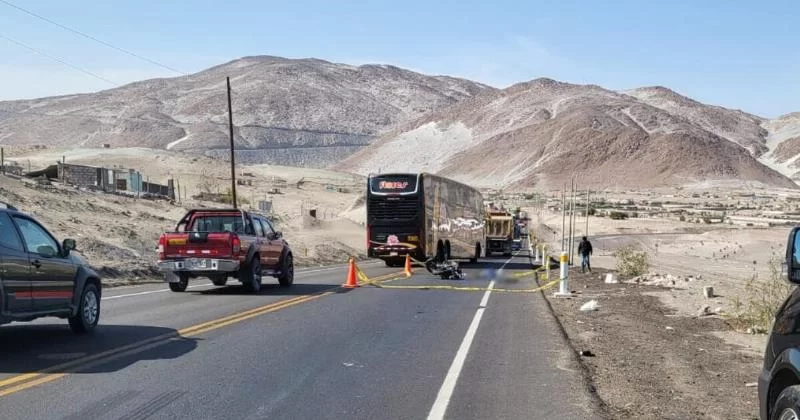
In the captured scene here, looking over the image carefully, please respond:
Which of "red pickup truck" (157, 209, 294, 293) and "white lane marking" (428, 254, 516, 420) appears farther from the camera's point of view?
"red pickup truck" (157, 209, 294, 293)

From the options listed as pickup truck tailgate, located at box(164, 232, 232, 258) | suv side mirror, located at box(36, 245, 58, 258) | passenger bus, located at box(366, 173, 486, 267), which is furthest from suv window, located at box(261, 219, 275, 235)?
passenger bus, located at box(366, 173, 486, 267)

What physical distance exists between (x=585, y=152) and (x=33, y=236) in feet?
501

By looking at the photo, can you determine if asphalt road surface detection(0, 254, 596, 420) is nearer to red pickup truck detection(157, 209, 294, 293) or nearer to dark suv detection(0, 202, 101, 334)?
dark suv detection(0, 202, 101, 334)

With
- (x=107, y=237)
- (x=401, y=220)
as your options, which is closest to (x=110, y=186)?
(x=107, y=237)

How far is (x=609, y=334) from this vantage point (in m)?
15.4

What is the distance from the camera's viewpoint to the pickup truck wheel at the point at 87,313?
1253 centimetres

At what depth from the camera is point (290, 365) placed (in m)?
10.7

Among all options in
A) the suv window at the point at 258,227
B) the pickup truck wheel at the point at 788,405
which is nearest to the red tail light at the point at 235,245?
the suv window at the point at 258,227

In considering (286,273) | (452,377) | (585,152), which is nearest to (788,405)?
(452,377)

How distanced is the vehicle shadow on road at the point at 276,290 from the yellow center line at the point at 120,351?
9.99 feet

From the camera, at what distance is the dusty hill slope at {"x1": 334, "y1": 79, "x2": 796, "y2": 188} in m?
154

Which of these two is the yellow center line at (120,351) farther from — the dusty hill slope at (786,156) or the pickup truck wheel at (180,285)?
the dusty hill slope at (786,156)

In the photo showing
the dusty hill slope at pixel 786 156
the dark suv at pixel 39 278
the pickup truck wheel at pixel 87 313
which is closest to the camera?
the dark suv at pixel 39 278

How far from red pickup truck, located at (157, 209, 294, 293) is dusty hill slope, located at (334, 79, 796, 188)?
132 metres
